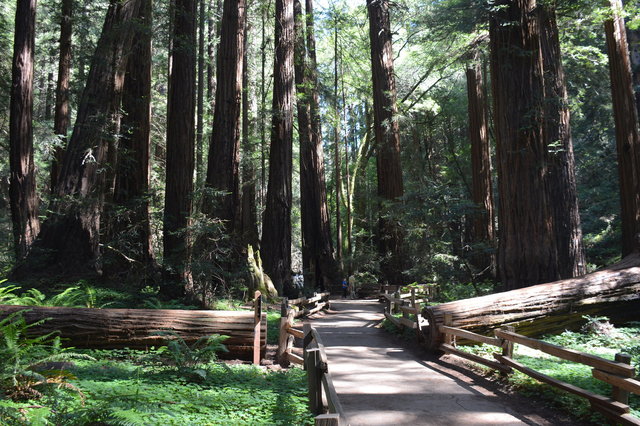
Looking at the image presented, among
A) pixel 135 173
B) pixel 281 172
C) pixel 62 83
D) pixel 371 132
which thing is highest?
pixel 371 132

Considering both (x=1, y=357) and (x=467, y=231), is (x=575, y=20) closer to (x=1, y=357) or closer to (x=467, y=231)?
(x=467, y=231)

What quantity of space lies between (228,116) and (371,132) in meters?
20.2

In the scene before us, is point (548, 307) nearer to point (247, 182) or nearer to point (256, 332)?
point (256, 332)

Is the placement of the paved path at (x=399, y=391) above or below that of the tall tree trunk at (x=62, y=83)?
below

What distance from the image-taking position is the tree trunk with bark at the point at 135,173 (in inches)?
534

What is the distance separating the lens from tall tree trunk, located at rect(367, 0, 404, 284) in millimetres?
23406

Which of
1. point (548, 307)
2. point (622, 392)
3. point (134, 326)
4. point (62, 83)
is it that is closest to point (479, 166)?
point (548, 307)

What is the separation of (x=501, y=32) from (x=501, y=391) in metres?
8.93

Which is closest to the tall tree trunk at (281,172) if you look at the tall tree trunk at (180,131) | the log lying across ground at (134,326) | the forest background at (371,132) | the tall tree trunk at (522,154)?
the forest background at (371,132)

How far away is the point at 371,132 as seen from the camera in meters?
34.9

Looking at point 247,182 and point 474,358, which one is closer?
point 474,358

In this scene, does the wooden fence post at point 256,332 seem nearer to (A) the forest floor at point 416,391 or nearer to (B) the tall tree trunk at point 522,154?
(A) the forest floor at point 416,391

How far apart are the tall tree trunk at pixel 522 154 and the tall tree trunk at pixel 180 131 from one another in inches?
333

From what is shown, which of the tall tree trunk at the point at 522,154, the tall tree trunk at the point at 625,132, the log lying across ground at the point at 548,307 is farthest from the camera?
the tall tree trunk at the point at 625,132
